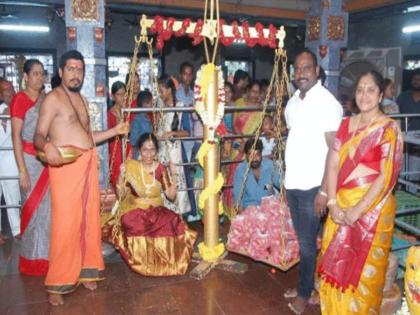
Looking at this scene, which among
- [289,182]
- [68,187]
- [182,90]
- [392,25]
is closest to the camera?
[289,182]

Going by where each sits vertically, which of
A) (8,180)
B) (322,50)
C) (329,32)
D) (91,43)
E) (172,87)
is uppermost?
(329,32)

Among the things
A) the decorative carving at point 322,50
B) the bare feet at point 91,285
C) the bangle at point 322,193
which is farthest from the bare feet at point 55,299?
the decorative carving at point 322,50

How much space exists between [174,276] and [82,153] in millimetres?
1220

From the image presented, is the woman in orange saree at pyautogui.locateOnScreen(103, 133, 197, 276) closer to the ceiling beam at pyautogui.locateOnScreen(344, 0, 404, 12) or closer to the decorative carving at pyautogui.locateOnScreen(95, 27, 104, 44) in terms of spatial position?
the decorative carving at pyautogui.locateOnScreen(95, 27, 104, 44)

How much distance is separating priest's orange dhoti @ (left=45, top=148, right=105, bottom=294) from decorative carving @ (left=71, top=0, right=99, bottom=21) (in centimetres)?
124

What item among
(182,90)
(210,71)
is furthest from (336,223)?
(182,90)

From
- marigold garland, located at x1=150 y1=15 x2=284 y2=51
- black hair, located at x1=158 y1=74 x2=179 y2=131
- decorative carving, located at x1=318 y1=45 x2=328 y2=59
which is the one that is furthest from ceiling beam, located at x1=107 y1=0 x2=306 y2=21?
marigold garland, located at x1=150 y1=15 x2=284 y2=51

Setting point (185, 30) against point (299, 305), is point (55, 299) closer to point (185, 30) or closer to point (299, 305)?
point (299, 305)

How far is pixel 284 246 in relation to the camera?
9.90ft

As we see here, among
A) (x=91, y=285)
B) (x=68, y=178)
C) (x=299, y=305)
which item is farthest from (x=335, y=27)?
(x=91, y=285)

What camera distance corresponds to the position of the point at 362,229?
222 centimetres

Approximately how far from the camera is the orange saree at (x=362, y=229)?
2152 mm

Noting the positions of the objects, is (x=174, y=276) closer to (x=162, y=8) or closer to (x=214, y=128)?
(x=214, y=128)

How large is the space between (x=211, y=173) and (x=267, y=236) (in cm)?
65
